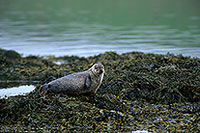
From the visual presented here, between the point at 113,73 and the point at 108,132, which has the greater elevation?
the point at 113,73

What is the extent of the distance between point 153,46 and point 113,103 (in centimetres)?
1137

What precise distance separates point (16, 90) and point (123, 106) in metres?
3.89

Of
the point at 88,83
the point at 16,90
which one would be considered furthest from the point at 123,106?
the point at 16,90

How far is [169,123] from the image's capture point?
5.84 metres

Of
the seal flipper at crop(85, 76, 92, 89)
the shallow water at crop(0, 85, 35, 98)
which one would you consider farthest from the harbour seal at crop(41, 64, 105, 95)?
the shallow water at crop(0, 85, 35, 98)

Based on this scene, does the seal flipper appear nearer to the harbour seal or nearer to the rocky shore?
the harbour seal

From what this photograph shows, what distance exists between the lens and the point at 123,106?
6711mm

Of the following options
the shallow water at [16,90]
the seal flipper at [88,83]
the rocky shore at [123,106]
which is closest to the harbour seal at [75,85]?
the seal flipper at [88,83]

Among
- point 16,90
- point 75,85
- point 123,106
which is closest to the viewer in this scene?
point 123,106

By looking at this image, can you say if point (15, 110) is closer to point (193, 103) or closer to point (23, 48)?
point (193, 103)

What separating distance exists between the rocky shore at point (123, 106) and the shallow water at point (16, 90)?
470mm

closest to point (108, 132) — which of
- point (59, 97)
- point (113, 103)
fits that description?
point (113, 103)

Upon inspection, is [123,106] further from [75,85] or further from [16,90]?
[16,90]

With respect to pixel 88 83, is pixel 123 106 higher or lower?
lower
